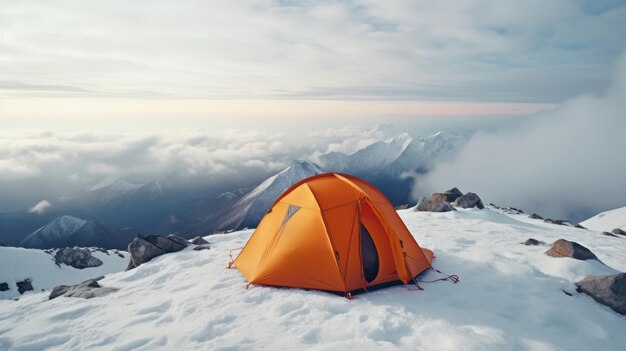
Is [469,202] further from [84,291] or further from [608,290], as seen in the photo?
[84,291]

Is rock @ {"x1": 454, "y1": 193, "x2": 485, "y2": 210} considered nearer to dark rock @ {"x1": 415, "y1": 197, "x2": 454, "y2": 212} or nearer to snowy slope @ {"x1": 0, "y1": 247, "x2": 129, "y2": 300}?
dark rock @ {"x1": 415, "y1": 197, "x2": 454, "y2": 212}

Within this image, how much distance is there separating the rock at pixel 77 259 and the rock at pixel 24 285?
4599mm

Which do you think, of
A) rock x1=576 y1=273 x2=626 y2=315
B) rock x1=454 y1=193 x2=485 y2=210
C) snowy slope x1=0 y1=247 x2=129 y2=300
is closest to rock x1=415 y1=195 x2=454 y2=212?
rock x1=454 y1=193 x2=485 y2=210

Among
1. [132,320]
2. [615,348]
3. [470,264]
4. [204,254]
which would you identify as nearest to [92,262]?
[204,254]

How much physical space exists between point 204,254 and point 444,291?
409 inches

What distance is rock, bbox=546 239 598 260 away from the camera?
11880mm

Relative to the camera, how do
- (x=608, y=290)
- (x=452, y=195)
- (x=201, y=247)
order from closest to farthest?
(x=608, y=290) → (x=201, y=247) → (x=452, y=195)

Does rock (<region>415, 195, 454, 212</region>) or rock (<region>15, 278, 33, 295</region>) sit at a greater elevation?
rock (<region>415, 195, 454, 212</region>)

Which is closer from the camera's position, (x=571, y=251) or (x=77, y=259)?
(x=571, y=251)

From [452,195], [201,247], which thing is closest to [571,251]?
[201,247]

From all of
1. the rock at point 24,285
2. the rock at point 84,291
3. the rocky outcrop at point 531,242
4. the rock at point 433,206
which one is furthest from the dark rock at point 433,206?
the rock at point 24,285

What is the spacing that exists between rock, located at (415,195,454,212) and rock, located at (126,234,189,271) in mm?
16421

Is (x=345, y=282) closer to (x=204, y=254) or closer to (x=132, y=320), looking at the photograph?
(x=132, y=320)

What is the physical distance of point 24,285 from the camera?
164 ft
